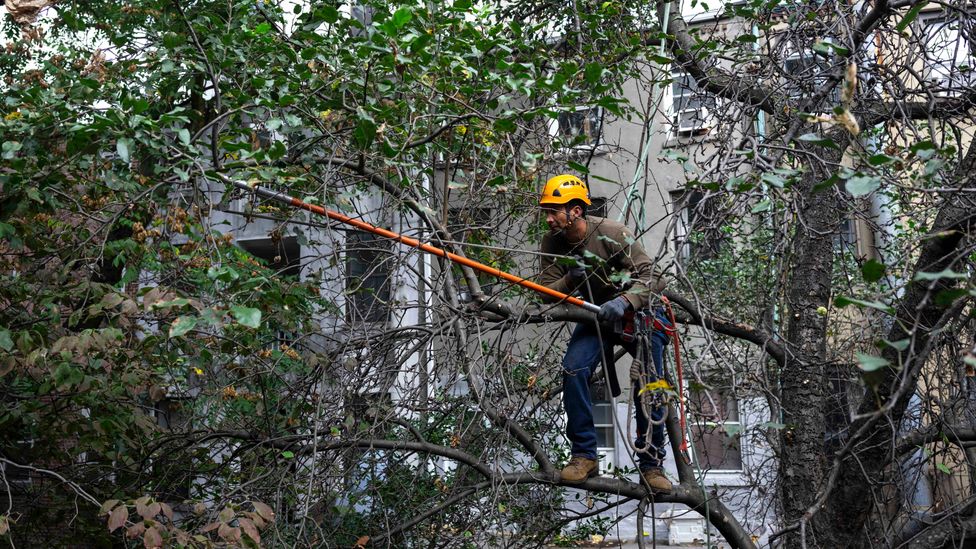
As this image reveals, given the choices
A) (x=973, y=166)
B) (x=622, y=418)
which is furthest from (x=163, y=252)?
(x=622, y=418)

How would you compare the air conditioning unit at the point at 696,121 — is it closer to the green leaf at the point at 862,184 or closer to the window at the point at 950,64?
the window at the point at 950,64

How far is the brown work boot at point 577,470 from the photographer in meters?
4.62

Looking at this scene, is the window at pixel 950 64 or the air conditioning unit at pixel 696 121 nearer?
the window at pixel 950 64

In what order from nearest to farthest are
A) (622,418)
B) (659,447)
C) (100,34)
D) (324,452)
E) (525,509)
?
(659,447)
(324,452)
(525,509)
(100,34)
(622,418)

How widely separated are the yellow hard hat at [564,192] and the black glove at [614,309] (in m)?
0.65

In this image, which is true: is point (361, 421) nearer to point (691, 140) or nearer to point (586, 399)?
point (586, 399)

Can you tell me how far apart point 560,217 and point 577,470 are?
1.32 metres

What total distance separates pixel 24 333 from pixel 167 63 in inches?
68.3

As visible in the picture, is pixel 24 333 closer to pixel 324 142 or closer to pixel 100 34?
pixel 324 142

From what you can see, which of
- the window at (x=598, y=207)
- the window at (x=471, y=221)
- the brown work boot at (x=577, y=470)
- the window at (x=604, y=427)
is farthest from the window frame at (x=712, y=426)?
the window at (x=604, y=427)

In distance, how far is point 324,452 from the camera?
193 inches

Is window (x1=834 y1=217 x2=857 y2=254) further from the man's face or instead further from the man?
the man's face

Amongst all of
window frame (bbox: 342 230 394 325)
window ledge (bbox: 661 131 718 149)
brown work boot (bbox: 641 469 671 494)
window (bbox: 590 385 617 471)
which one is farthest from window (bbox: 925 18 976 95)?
window (bbox: 590 385 617 471)

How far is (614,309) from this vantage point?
14.7 feet
